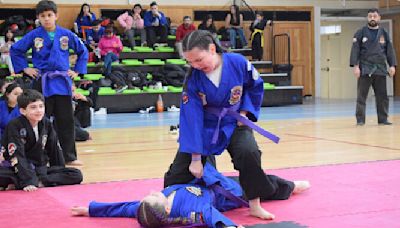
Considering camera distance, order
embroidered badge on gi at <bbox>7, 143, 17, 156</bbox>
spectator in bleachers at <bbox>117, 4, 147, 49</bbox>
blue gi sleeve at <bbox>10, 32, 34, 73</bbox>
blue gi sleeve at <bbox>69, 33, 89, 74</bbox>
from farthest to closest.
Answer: spectator in bleachers at <bbox>117, 4, 147, 49</bbox>
blue gi sleeve at <bbox>69, 33, 89, 74</bbox>
blue gi sleeve at <bbox>10, 32, 34, 73</bbox>
embroidered badge on gi at <bbox>7, 143, 17, 156</bbox>

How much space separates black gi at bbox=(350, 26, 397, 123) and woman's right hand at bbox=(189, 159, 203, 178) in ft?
20.0

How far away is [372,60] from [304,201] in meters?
5.65

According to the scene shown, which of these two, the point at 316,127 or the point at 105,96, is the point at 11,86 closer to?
the point at 316,127

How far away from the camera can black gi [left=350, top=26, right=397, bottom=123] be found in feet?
29.5

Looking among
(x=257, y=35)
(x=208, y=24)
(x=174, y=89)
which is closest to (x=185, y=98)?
(x=174, y=89)

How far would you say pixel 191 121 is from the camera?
3.32m

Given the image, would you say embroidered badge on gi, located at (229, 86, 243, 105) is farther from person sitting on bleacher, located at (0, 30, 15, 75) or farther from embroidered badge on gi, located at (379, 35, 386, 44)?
person sitting on bleacher, located at (0, 30, 15, 75)

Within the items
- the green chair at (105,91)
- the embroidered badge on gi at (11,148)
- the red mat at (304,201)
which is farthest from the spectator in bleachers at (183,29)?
the embroidered badge on gi at (11,148)

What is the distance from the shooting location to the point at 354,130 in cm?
839

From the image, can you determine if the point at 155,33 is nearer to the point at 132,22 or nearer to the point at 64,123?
the point at 132,22

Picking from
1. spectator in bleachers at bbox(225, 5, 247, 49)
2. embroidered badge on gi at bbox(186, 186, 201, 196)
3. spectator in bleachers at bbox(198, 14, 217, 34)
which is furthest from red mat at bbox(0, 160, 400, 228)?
spectator in bleachers at bbox(225, 5, 247, 49)

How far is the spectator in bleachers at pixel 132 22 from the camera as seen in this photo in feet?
52.3

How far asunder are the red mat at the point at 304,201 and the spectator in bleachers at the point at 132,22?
37.7 feet

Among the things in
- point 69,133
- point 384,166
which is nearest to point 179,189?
point 384,166
